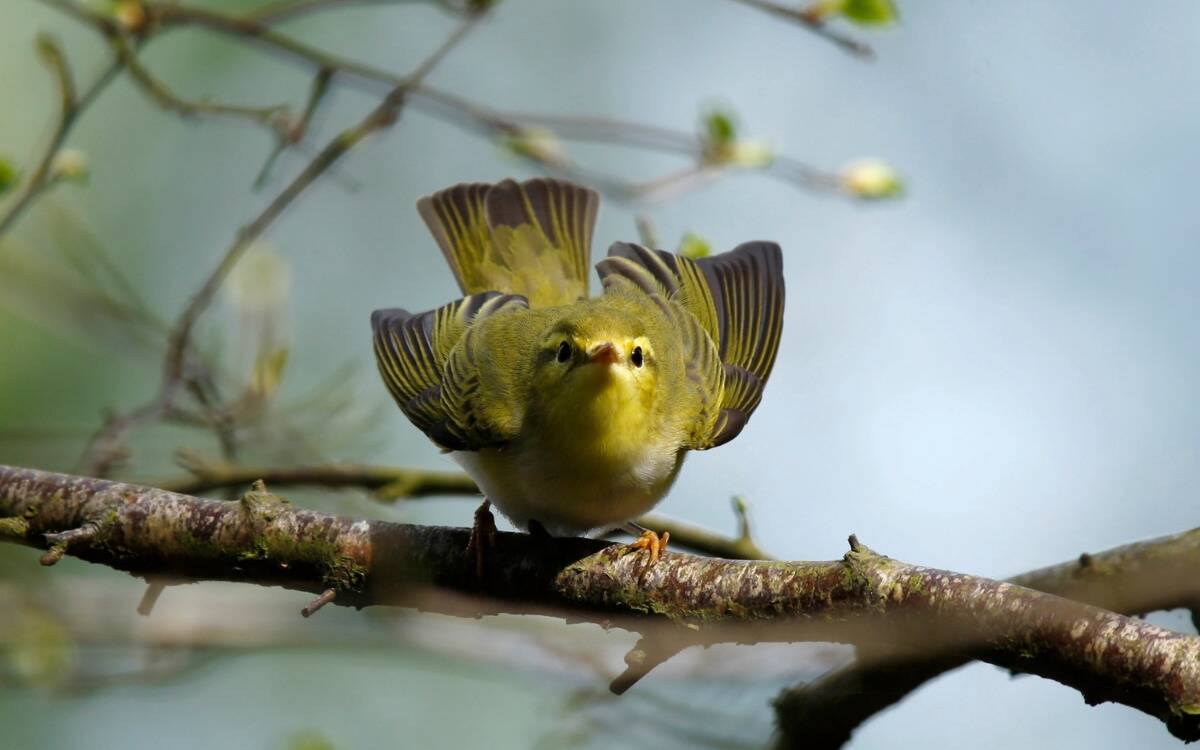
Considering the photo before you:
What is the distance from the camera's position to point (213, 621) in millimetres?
3613

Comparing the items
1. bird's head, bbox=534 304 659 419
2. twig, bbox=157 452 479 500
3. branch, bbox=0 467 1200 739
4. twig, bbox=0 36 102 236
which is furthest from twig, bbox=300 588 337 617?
twig, bbox=0 36 102 236

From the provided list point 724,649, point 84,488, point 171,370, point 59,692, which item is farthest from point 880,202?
point 59,692

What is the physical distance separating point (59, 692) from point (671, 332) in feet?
7.91

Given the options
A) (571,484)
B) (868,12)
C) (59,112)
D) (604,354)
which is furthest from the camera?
(868,12)

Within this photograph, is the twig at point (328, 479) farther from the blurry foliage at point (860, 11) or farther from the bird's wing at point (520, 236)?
the blurry foliage at point (860, 11)

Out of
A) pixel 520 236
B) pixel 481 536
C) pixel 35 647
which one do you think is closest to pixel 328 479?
pixel 35 647

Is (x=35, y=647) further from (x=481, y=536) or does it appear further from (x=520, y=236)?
(x=520, y=236)

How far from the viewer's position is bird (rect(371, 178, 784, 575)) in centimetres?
379

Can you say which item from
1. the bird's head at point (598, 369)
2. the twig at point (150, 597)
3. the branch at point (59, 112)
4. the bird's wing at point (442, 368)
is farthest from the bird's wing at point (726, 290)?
the twig at point (150, 597)

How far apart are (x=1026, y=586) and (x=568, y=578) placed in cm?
116

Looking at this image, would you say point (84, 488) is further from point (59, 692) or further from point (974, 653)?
point (974, 653)

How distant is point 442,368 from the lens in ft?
14.9

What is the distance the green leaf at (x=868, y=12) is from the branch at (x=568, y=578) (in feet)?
7.03

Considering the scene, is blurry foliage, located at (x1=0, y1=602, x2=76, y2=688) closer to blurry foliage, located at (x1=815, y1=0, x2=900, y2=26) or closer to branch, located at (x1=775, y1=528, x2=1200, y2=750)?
branch, located at (x1=775, y1=528, x2=1200, y2=750)
